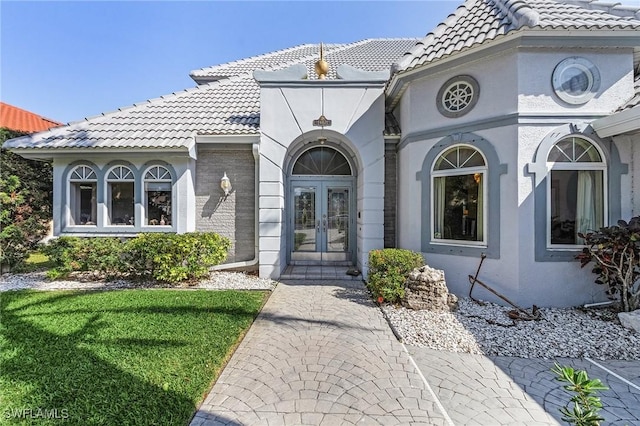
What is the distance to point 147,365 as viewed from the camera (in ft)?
13.2

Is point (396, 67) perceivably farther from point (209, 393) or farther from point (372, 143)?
point (209, 393)

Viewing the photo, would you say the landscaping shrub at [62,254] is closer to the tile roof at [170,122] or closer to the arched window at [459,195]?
the tile roof at [170,122]

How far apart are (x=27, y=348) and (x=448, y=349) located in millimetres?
6730

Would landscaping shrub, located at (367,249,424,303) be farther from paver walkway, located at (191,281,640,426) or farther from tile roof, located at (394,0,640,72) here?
tile roof, located at (394,0,640,72)

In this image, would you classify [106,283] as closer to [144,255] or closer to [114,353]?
[144,255]

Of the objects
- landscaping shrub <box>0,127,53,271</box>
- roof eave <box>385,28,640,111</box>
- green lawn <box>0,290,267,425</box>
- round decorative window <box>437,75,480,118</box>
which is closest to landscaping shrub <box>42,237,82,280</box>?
green lawn <box>0,290,267,425</box>

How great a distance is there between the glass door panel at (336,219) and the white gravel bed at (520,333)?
4008 mm

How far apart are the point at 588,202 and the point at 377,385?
6.65 m

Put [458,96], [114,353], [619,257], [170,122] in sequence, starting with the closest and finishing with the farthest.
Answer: [114,353] < [619,257] < [458,96] < [170,122]

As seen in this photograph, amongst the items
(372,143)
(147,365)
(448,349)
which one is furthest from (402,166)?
(147,365)

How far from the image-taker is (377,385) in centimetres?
373

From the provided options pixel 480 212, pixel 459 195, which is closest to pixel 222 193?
pixel 459 195

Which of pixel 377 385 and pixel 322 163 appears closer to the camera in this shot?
pixel 377 385

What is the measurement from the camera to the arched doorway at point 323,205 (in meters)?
10.1
